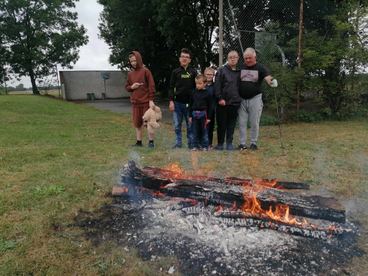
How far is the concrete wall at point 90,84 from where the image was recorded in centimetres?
2970

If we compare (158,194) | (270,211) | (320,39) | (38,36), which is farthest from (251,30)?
(38,36)

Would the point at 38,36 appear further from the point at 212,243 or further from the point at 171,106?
the point at 212,243

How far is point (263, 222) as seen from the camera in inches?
137

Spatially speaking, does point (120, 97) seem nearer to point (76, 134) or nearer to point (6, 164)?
point (76, 134)

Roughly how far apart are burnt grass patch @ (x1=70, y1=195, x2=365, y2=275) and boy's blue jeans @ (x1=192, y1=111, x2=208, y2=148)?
10.6 feet

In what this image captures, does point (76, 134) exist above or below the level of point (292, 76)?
below

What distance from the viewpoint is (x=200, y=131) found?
7.22 metres

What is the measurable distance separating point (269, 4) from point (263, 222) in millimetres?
9846

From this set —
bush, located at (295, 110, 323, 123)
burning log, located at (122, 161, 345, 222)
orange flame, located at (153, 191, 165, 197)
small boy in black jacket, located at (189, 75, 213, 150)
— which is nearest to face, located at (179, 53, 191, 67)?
small boy in black jacket, located at (189, 75, 213, 150)

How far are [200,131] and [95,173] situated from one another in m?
2.38

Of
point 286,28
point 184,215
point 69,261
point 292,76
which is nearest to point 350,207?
point 184,215

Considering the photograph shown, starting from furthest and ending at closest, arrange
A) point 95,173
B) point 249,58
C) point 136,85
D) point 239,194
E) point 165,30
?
point 165,30, point 136,85, point 249,58, point 95,173, point 239,194

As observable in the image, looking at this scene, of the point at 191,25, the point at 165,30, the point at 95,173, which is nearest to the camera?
the point at 95,173

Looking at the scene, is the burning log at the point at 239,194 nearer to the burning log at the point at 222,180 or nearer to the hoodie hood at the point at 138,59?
the burning log at the point at 222,180
